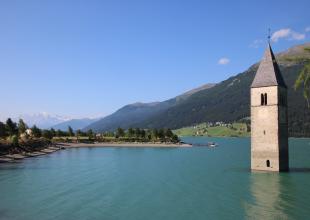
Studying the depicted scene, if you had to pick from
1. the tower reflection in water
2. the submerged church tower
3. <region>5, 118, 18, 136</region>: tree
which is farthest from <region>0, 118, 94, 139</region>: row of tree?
the tower reflection in water

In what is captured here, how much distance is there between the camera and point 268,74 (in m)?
59.3

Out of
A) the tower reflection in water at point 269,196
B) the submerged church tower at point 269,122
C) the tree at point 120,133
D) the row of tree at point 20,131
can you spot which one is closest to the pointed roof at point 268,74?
the submerged church tower at point 269,122

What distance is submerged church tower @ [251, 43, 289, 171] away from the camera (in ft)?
186

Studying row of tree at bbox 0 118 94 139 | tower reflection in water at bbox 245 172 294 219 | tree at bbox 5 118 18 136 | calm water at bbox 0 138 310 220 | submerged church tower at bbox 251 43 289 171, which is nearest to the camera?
tower reflection in water at bbox 245 172 294 219

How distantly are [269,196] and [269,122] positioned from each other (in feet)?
60.4

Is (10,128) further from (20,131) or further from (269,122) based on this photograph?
(269,122)

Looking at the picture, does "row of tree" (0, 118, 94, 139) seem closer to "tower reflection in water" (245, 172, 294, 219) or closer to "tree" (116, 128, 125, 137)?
"tree" (116, 128, 125, 137)

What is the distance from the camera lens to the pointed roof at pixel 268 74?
→ 5838cm

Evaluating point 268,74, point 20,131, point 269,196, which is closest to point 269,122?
point 268,74

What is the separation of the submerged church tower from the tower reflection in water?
232 cm

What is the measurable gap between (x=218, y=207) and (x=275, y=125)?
24.7m

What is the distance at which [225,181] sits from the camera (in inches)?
2060

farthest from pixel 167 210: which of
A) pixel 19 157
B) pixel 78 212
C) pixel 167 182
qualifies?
pixel 19 157

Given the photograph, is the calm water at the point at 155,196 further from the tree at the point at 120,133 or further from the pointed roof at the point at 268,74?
the tree at the point at 120,133
